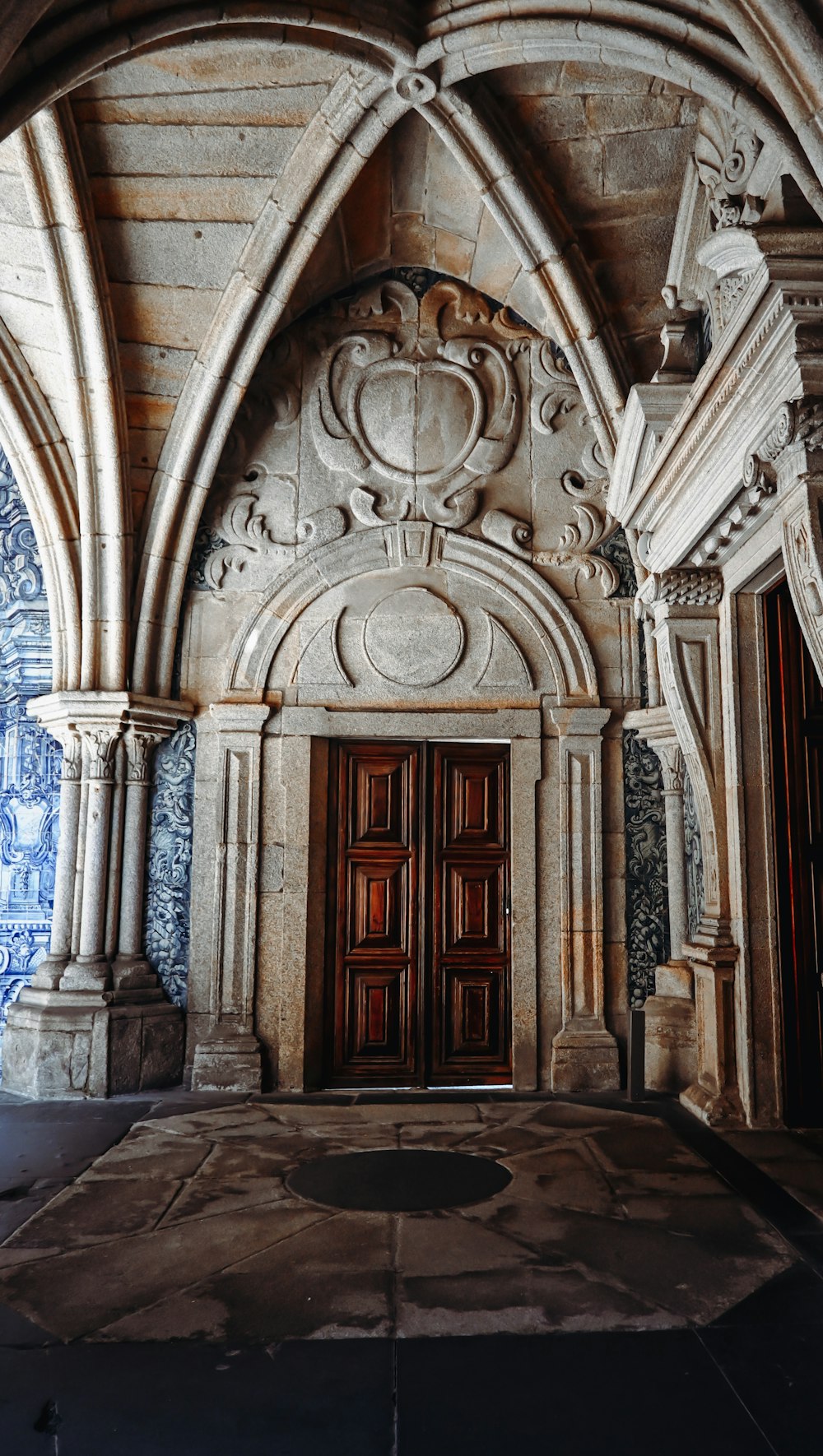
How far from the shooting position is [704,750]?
14.5 feet

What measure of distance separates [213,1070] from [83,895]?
41.1 inches

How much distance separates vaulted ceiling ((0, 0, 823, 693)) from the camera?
3902mm

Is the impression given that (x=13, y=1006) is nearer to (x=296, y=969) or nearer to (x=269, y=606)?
(x=296, y=969)

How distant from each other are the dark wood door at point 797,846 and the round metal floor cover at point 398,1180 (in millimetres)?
1321

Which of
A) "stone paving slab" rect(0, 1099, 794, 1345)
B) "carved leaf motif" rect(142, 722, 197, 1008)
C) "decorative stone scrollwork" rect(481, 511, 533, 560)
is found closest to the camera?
"stone paving slab" rect(0, 1099, 794, 1345)

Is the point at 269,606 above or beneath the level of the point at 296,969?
above

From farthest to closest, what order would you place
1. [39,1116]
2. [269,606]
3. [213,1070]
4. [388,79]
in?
[269,606], [213,1070], [39,1116], [388,79]

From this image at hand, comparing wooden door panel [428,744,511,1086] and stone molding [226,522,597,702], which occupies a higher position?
stone molding [226,522,597,702]

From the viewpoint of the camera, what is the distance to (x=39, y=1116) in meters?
4.50

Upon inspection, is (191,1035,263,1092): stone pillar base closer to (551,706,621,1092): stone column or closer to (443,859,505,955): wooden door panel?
(443,859,505,955): wooden door panel

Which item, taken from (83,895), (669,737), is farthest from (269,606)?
(669,737)

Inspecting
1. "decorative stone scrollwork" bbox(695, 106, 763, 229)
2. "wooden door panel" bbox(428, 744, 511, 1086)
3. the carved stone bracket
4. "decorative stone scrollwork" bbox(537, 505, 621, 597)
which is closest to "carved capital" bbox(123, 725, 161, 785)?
"wooden door panel" bbox(428, 744, 511, 1086)

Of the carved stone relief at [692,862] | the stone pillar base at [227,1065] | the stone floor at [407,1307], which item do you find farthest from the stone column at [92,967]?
the carved stone relief at [692,862]

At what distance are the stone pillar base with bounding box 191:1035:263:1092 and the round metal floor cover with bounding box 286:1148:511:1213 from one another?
1.34 metres
